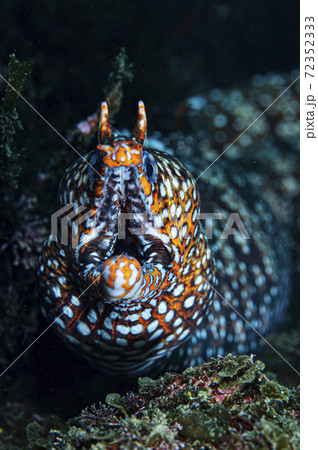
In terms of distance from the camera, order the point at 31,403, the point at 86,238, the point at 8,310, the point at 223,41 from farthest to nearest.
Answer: the point at 223,41 < the point at 8,310 < the point at 31,403 < the point at 86,238

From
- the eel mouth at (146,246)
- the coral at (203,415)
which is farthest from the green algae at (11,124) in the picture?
the coral at (203,415)

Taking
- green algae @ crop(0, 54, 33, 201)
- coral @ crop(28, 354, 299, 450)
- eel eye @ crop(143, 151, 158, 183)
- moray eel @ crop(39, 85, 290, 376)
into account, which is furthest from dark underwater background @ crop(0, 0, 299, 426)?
eel eye @ crop(143, 151, 158, 183)

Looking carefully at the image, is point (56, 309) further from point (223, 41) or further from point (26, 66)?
point (223, 41)

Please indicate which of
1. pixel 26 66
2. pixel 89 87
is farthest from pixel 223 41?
pixel 26 66

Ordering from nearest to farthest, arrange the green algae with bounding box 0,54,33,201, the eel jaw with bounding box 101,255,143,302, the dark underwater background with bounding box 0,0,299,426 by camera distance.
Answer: the eel jaw with bounding box 101,255,143,302, the green algae with bounding box 0,54,33,201, the dark underwater background with bounding box 0,0,299,426

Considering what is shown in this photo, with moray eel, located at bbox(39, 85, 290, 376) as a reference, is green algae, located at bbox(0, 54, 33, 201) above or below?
above

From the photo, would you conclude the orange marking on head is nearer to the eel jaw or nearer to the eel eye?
the eel jaw
